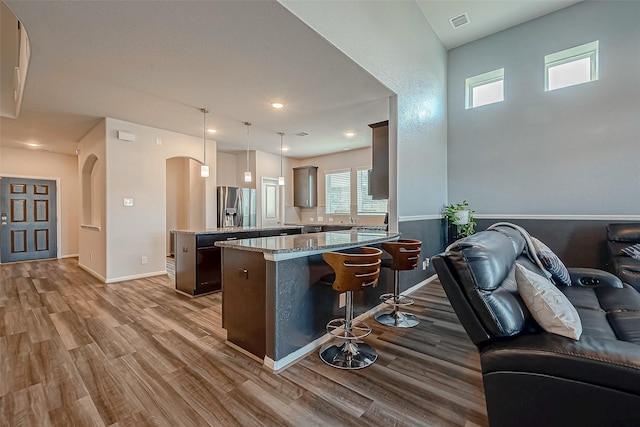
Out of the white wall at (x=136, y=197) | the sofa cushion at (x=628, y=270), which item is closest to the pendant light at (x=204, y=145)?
the white wall at (x=136, y=197)

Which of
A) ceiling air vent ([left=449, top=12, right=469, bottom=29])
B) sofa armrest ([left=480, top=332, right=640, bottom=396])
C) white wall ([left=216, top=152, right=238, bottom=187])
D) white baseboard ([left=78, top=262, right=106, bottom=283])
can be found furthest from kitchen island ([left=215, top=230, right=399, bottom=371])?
white wall ([left=216, top=152, right=238, bottom=187])

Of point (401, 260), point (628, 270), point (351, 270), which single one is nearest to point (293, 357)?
point (351, 270)

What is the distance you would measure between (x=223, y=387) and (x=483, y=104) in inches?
223

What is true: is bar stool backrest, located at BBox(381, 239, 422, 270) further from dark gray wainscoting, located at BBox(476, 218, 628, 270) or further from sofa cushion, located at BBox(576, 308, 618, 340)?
dark gray wainscoting, located at BBox(476, 218, 628, 270)

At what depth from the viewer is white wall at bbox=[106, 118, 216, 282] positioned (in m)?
4.68

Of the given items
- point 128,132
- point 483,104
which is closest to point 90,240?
point 128,132

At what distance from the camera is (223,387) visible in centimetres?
190

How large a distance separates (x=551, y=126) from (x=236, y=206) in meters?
5.95

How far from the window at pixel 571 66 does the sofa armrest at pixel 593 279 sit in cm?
321

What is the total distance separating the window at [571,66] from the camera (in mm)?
4160

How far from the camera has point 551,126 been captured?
4.38 meters

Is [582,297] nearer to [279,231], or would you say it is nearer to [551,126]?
[551,126]

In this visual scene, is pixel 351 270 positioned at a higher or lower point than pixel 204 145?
lower

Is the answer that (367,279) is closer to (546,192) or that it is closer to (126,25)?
(126,25)
